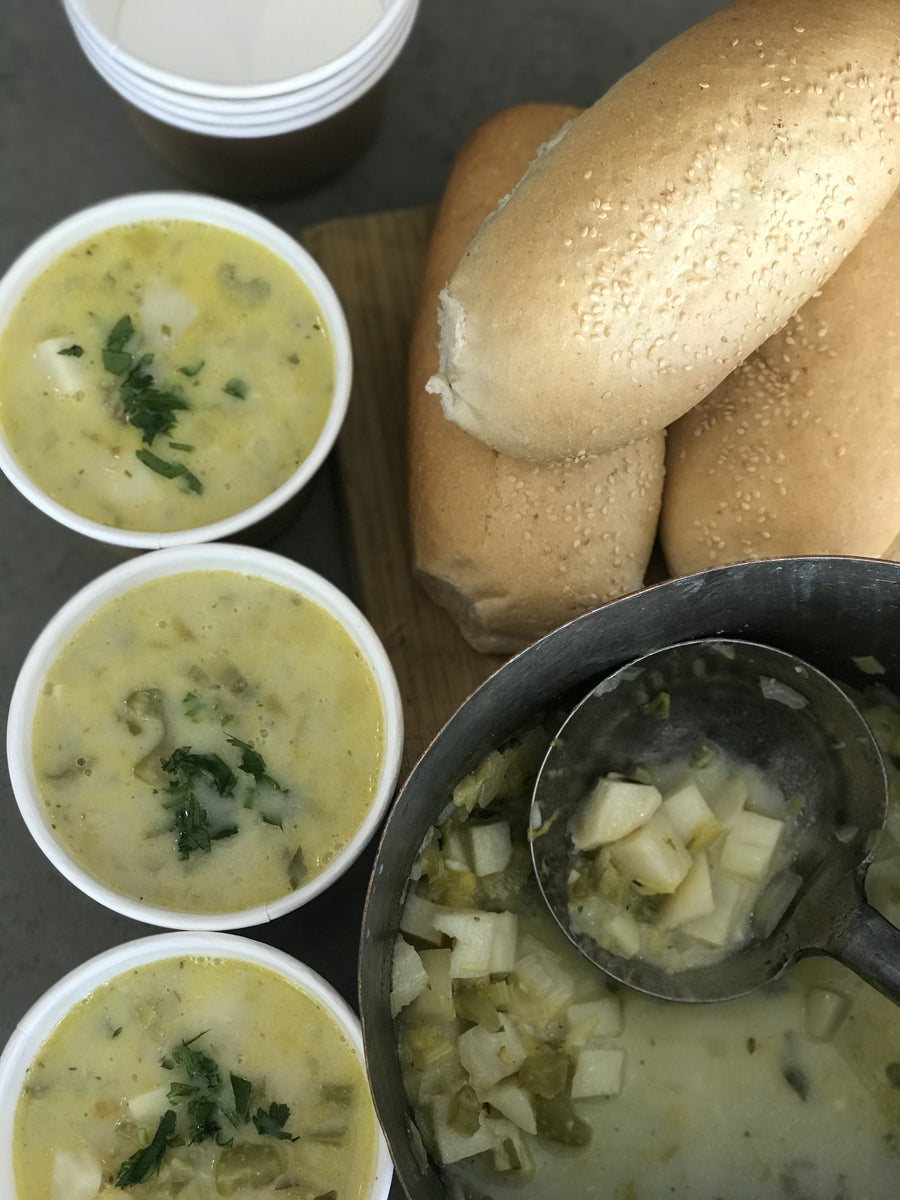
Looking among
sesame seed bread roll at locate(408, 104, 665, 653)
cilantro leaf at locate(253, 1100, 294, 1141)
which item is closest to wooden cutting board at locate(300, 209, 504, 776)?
sesame seed bread roll at locate(408, 104, 665, 653)

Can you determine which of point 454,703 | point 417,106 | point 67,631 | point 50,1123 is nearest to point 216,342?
point 67,631

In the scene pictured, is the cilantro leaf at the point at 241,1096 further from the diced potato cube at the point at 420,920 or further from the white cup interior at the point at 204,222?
the white cup interior at the point at 204,222

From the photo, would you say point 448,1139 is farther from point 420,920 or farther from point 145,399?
point 145,399

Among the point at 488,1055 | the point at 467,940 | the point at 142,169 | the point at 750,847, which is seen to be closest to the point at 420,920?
the point at 467,940

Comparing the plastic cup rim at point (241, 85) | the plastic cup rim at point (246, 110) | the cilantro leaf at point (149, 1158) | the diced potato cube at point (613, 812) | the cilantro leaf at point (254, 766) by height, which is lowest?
the cilantro leaf at point (149, 1158)

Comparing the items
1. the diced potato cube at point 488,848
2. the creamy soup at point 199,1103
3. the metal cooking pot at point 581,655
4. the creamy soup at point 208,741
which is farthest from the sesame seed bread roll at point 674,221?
the creamy soup at point 199,1103

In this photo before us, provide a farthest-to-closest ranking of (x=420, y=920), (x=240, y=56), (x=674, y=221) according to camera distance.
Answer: (x=240, y=56), (x=420, y=920), (x=674, y=221)

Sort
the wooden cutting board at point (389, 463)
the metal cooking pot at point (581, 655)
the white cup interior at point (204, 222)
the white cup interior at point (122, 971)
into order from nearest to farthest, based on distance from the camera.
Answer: the metal cooking pot at point (581, 655)
the white cup interior at point (122, 971)
the white cup interior at point (204, 222)
the wooden cutting board at point (389, 463)
